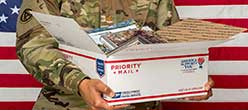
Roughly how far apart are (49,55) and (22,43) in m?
0.11

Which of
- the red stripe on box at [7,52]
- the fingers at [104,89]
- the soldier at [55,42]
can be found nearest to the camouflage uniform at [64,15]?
the soldier at [55,42]

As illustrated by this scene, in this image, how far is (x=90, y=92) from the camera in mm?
997

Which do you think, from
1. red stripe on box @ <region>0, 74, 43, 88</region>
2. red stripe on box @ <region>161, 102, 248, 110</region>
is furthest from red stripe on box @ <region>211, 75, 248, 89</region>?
red stripe on box @ <region>0, 74, 43, 88</region>

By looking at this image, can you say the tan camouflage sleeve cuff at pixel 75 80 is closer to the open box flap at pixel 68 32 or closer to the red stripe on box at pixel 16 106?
the open box flap at pixel 68 32

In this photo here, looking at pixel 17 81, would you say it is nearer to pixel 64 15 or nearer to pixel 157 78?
pixel 64 15

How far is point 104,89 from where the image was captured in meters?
0.97

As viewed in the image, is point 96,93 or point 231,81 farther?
point 231,81

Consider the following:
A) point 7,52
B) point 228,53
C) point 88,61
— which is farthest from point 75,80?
point 228,53

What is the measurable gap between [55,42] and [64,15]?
0.30 ft

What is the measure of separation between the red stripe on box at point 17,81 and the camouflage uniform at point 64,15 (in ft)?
1.70

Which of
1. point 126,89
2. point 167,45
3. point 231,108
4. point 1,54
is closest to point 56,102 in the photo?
point 126,89

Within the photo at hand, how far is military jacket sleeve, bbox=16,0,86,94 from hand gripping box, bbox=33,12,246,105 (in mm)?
31

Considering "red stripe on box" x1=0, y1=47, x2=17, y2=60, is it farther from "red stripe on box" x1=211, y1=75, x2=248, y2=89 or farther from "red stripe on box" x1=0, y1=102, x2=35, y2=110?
"red stripe on box" x1=211, y1=75, x2=248, y2=89

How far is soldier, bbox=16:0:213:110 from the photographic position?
1.09m
